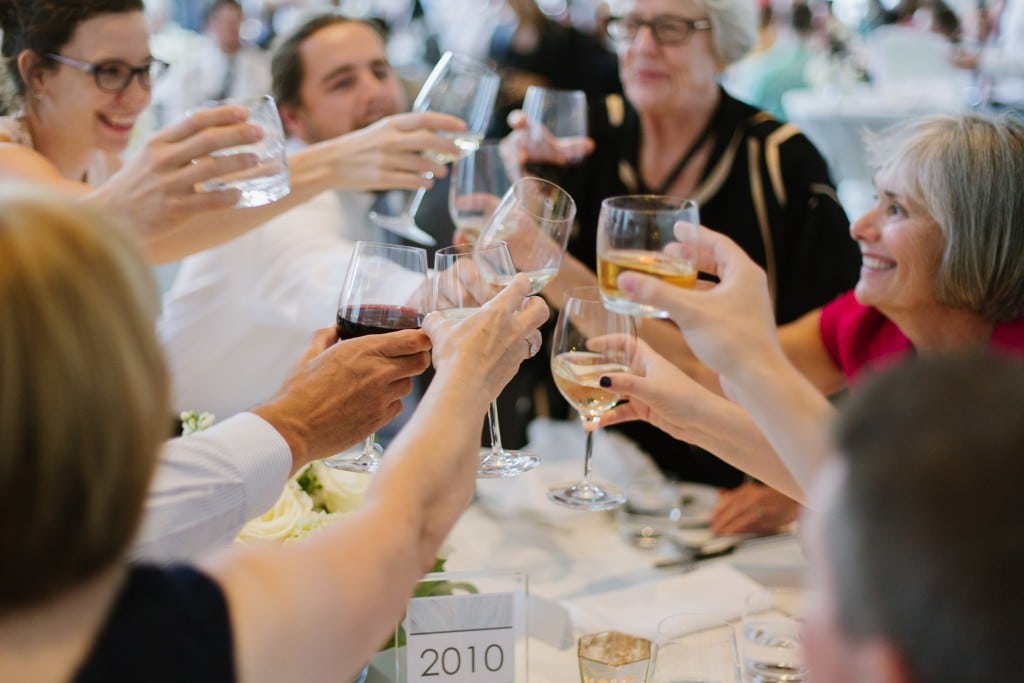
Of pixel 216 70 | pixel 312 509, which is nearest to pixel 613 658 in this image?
pixel 312 509

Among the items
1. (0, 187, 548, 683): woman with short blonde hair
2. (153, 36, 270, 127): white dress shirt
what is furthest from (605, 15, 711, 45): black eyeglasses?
(153, 36, 270, 127): white dress shirt

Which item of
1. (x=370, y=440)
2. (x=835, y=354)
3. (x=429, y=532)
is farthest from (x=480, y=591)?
(x=835, y=354)

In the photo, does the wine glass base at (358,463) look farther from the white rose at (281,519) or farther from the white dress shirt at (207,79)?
the white dress shirt at (207,79)

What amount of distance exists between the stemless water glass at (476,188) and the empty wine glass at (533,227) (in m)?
0.61

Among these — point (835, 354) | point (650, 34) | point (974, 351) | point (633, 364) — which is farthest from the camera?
point (650, 34)

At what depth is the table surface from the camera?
70.8 inches

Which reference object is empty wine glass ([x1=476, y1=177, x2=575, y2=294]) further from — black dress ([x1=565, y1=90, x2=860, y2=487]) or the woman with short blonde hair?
black dress ([x1=565, y1=90, x2=860, y2=487])

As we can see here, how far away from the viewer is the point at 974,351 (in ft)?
2.39

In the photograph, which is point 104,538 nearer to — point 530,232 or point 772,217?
point 530,232

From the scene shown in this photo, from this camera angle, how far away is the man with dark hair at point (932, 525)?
637 mm

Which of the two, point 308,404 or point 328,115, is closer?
point 308,404

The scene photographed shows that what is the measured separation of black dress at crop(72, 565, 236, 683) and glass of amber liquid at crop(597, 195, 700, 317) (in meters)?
0.87

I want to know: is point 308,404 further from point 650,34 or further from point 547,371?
point 547,371

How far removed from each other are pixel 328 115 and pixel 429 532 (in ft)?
6.61
